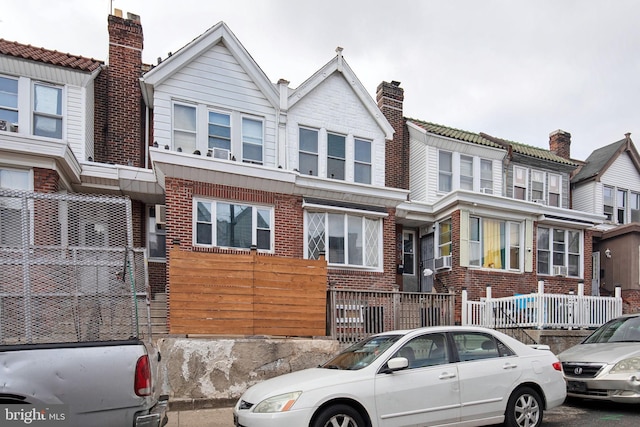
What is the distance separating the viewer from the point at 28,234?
14.3ft

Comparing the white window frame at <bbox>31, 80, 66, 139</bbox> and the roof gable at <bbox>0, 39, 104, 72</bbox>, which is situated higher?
the roof gable at <bbox>0, 39, 104, 72</bbox>

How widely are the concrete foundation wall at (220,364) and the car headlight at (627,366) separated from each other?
4890 millimetres

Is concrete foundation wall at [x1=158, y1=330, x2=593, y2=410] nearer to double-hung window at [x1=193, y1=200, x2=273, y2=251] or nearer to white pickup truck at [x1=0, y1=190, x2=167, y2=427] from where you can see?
white pickup truck at [x1=0, y1=190, x2=167, y2=427]

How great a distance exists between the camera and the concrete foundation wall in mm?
7232

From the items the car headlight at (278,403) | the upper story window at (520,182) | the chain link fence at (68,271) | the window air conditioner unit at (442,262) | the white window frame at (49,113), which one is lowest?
the car headlight at (278,403)

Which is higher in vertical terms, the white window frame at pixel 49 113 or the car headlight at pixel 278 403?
the white window frame at pixel 49 113

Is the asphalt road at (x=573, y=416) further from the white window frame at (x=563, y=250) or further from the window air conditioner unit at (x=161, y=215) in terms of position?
the white window frame at (x=563, y=250)

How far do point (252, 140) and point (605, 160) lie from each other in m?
15.9

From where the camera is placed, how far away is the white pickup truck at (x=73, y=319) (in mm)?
3457

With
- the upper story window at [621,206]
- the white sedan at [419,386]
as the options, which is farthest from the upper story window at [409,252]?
the upper story window at [621,206]

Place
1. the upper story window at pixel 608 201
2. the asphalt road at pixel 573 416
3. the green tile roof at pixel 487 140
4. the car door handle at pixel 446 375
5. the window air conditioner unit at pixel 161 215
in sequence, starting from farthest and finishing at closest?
the upper story window at pixel 608 201
the green tile roof at pixel 487 140
the window air conditioner unit at pixel 161 215
the asphalt road at pixel 573 416
the car door handle at pixel 446 375

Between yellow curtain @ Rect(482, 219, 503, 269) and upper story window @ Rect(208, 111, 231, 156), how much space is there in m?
8.48

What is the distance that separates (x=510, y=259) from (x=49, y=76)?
14.6m

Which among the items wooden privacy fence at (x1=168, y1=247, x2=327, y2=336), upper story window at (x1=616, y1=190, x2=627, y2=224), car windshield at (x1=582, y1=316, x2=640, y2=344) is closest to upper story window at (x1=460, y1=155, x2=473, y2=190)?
upper story window at (x1=616, y1=190, x2=627, y2=224)
